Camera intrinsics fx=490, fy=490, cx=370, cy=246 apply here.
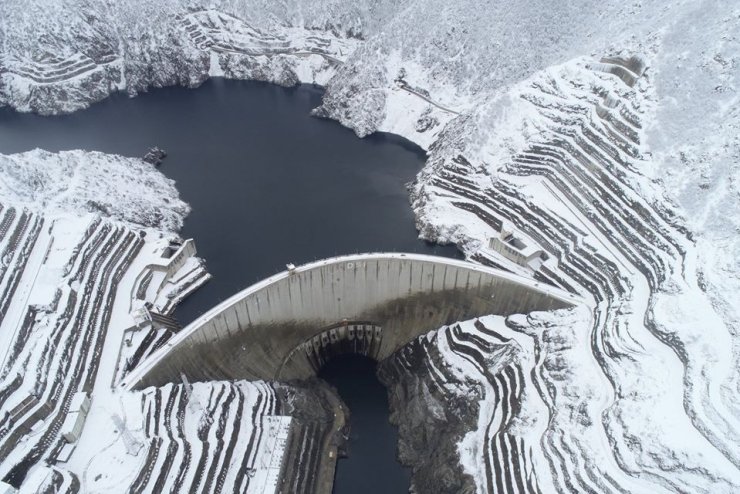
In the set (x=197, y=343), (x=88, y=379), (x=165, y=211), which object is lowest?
(x=88, y=379)

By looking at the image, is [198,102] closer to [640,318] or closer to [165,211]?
[165,211]

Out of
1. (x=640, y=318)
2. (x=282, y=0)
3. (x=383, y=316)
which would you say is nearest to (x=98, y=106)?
(x=282, y=0)

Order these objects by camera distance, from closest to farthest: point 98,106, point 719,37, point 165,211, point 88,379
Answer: point 88,379
point 719,37
point 165,211
point 98,106

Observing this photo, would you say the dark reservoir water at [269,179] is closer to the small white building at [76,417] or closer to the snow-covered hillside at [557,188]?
the snow-covered hillside at [557,188]

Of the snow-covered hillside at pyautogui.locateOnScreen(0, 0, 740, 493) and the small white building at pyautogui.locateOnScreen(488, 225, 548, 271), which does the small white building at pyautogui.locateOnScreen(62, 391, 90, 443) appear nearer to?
the snow-covered hillside at pyautogui.locateOnScreen(0, 0, 740, 493)

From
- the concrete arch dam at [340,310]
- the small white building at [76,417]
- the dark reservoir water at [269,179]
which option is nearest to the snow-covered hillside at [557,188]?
the concrete arch dam at [340,310]

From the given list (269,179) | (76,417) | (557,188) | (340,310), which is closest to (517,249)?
(557,188)

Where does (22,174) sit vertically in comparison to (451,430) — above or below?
above

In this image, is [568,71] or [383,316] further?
[568,71]
